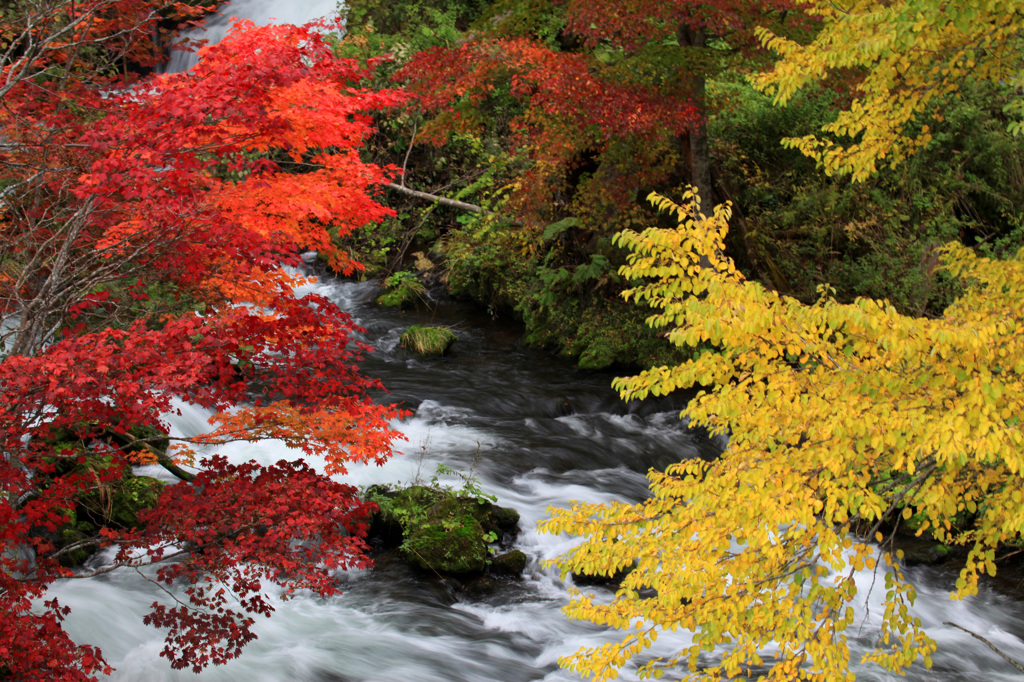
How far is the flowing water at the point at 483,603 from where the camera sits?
5902 mm

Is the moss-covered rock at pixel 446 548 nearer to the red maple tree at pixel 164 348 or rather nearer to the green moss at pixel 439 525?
the green moss at pixel 439 525

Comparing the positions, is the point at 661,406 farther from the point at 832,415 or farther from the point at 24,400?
the point at 24,400

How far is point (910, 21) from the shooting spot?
4145 mm

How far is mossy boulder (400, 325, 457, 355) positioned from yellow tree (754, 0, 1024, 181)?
8.32m

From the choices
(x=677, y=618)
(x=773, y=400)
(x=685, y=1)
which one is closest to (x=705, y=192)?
(x=685, y=1)

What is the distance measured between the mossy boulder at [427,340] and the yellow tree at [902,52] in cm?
832

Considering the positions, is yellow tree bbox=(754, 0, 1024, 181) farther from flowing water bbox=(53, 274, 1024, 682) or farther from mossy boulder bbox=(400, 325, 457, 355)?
mossy boulder bbox=(400, 325, 457, 355)

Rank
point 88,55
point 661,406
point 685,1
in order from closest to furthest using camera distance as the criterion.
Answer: point 685,1 → point 661,406 → point 88,55

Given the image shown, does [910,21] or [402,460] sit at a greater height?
[910,21]

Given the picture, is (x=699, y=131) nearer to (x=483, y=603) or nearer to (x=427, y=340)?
(x=427, y=340)

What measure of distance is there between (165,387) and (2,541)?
1142mm

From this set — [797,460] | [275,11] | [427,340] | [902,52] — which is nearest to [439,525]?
[797,460]

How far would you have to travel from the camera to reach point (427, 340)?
13375mm

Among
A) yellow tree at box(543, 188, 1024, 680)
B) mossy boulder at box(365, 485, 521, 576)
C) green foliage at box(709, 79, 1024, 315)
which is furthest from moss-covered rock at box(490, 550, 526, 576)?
green foliage at box(709, 79, 1024, 315)
